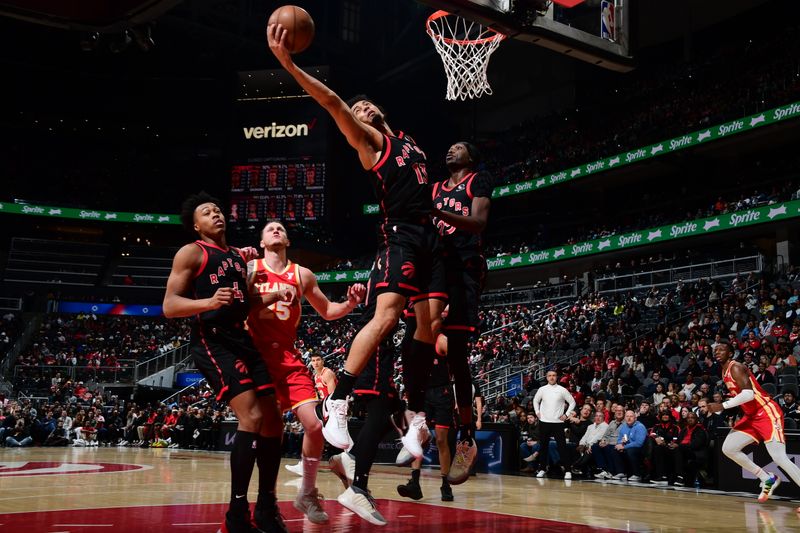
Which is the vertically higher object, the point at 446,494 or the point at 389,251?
the point at 389,251

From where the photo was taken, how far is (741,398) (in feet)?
28.0

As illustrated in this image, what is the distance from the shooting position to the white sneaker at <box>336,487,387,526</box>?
15.0 ft

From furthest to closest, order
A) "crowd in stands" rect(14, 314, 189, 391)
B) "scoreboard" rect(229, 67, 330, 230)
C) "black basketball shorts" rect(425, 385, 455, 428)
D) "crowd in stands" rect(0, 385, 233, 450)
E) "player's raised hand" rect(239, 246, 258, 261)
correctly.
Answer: "scoreboard" rect(229, 67, 330, 230)
"crowd in stands" rect(14, 314, 189, 391)
"crowd in stands" rect(0, 385, 233, 450)
"black basketball shorts" rect(425, 385, 455, 428)
"player's raised hand" rect(239, 246, 258, 261)

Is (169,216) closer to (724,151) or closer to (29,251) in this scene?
(29,251)

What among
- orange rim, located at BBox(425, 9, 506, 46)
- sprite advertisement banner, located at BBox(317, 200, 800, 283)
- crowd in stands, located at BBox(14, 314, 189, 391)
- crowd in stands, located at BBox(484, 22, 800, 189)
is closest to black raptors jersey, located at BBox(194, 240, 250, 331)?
orange rim, located at BBox(425, 9, 506, 46)

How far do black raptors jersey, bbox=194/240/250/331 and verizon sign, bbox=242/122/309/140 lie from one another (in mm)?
27046

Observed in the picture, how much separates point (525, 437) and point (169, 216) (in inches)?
1078

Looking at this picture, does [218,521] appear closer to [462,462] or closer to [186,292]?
[186,292]

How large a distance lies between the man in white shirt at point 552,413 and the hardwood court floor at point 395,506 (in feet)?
5.50

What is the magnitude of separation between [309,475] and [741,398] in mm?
5421

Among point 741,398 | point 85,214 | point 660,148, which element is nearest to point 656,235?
point 660,148

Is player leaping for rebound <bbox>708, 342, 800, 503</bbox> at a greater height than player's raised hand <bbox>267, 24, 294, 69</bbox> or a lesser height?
lesser

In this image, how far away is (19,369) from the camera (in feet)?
93.2

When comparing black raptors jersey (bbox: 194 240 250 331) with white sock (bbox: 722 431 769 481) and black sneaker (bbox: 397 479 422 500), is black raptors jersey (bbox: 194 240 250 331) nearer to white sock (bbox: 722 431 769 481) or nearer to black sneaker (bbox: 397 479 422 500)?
black sneaker (bbox: 397 479 422 500)
